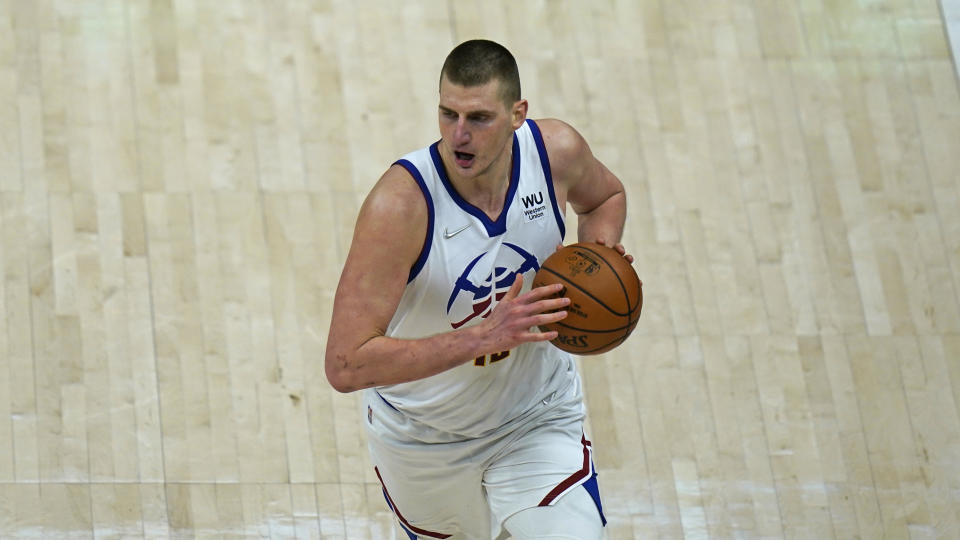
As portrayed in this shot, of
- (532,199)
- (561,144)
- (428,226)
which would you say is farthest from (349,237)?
(428,226)

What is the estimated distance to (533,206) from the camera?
3953mm

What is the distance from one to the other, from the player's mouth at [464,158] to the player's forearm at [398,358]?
1.55 ft

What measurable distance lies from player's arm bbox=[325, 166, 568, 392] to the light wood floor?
2018mm

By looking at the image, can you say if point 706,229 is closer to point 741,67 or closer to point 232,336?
point 741,67

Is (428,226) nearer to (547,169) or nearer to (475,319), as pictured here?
(475,319)

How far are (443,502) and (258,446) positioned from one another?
157 centimetres

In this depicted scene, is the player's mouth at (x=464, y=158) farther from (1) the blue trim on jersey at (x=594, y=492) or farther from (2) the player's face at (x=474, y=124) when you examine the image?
(1) the blue trim on jersey at (x=594, y=492)

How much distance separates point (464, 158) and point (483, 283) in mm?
378

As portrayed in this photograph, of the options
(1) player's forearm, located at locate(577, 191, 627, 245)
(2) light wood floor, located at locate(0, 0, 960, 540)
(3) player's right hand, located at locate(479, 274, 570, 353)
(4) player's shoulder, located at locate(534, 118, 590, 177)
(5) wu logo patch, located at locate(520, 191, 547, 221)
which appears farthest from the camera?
(2) light wood floor, located at locate(0, 0, 960, 540)

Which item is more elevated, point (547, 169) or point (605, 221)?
point (547, 169)

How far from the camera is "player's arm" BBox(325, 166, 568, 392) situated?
346cm

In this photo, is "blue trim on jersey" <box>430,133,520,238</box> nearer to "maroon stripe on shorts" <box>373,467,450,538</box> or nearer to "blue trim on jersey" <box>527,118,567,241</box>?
"blue trim on jersey" <box>527,118,567,241</box>

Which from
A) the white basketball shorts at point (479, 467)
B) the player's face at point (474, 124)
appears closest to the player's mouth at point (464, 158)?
the player's face at point (474, 124)

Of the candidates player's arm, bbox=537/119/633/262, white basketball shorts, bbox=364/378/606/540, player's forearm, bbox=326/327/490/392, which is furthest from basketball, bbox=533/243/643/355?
white basketball shorts, bbox=364/378/606/540
